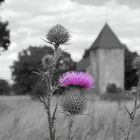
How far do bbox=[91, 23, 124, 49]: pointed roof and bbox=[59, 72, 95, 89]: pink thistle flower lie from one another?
66.2 metres

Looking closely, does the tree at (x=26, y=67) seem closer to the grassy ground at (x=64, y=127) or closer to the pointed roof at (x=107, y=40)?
the pointed roof at (x=107, y=40)

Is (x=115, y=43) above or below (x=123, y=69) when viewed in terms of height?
above

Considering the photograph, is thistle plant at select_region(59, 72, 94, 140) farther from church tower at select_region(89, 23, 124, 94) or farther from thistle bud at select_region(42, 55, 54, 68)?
church tower at select_region(89, 23, 124, 94)

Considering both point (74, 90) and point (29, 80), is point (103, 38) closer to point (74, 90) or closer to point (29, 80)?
point (29, 80)

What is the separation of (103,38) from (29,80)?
52.0 ft

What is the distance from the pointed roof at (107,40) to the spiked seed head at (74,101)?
66.0 meters

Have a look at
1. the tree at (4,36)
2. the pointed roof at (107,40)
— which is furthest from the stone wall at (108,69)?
the tree at (4,36)

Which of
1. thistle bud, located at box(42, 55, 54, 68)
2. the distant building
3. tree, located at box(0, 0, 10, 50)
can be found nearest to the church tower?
the distant building

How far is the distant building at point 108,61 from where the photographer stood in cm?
6931

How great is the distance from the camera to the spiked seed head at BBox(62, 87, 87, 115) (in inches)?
125

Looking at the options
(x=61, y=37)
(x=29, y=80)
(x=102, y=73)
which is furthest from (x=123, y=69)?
(x=61, y=37)

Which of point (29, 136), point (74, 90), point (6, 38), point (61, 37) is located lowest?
point (29, 136)

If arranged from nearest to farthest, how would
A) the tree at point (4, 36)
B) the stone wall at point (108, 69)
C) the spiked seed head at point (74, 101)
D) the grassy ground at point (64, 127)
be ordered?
the spiked seed head at point (74, 101) → the grassy ground at point (64, 127) → the tree at point (4, 36) → the stone wall at point (108, 69)

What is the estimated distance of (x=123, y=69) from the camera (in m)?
70.0
